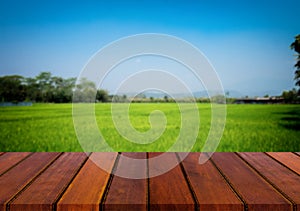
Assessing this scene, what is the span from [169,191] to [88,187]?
1.04ft

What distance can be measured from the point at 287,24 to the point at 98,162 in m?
7.88

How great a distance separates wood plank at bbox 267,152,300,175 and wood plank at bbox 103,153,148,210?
0.73m

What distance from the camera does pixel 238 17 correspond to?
8.41 meters

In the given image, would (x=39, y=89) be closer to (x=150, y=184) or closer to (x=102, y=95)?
(x=102, y=95)

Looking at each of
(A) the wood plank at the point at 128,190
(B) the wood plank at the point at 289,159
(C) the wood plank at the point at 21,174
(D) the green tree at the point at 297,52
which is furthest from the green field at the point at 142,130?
(A) the wood plank at the point at 128,190

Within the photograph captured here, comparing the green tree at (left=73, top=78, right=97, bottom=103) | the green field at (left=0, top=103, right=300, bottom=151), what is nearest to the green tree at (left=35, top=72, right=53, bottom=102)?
the green field at (left=0, top=103, right=300, bottom=151)

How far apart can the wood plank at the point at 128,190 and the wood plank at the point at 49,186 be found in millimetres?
191

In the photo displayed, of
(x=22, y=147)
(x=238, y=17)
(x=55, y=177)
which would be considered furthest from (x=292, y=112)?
(x=55, y=177)

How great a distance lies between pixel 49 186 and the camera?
1.14 m

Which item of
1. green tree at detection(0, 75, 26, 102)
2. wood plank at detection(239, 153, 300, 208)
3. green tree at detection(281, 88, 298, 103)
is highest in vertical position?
green tree at detection(0, 75, 26, 102)

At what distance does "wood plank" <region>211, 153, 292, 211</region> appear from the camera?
0.97 m

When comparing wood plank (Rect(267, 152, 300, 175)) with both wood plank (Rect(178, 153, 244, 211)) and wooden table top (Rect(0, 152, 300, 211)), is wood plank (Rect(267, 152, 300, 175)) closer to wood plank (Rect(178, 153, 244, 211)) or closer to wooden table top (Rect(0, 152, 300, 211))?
wooden table top (Rect(0, 152, 300, 211))

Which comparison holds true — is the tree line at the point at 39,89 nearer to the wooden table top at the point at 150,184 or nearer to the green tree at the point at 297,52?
the green tree at the point at 297,52

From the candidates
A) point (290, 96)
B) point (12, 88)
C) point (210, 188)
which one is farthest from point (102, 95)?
point (210, 188)
